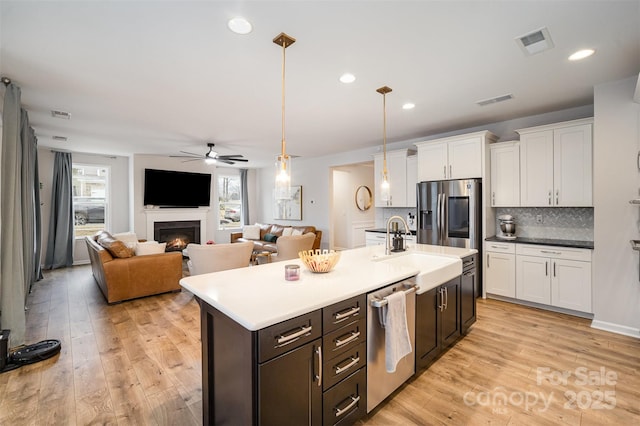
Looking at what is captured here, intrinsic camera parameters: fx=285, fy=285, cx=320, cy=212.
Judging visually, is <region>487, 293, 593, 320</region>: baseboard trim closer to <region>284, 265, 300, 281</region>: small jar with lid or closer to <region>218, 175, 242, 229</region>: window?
<region>284, 265, 300, 281</region>: small jar with lid

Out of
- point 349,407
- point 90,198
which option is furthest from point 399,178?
point 90,198

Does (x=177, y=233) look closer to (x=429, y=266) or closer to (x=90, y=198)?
(x=90, y=198)

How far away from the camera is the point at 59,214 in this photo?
245 inches

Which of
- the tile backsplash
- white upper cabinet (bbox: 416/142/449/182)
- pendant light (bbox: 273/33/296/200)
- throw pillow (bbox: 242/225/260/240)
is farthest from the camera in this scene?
throw pillow (bbox: 242/225/260/240)

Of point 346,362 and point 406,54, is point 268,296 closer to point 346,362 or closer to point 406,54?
point 346,362

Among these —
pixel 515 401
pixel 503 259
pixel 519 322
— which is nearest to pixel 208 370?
pixel 515 401

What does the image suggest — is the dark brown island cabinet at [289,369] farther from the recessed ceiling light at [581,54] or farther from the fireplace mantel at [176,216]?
the fireplace mantel at [176,216]

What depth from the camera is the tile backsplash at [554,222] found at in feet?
12.3

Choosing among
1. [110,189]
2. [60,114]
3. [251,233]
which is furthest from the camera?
[251,233]

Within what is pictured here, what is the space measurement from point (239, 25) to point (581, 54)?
111 inches

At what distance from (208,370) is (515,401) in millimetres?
2115

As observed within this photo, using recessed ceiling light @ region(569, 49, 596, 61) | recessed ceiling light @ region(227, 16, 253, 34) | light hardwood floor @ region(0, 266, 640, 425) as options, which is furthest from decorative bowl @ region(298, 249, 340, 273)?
recessed ceiling light @ region(569, 49, 596, 61)

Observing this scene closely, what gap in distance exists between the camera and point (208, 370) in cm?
165

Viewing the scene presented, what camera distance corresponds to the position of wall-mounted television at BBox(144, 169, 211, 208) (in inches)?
269
